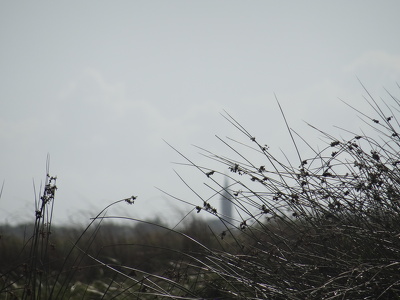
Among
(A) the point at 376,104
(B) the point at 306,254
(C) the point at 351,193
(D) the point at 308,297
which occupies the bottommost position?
(D) the point at 308,297

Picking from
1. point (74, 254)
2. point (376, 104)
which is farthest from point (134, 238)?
point (376, 104)

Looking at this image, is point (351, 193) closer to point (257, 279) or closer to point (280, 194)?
point (280, 194)

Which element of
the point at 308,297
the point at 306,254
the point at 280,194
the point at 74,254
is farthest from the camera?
A: the point at 74,254

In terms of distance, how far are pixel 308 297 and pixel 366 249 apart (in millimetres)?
470

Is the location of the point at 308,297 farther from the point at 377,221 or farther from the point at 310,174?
the point at 310,174

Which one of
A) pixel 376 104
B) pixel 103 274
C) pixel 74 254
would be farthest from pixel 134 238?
pixel 376 104

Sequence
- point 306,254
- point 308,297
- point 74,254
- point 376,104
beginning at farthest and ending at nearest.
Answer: point 74,254 → point 376,104 → point 306,254 → point 308,297

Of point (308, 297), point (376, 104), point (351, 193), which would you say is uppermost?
point (376, 104)

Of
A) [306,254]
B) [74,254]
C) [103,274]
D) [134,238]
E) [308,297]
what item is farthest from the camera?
[134,238]

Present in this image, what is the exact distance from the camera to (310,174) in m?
2.83

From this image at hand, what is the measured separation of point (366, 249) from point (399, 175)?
0.48m

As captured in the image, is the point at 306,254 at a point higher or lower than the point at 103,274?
lower

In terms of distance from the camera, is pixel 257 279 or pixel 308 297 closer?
pixel 308 297

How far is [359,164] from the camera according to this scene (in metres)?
2.85
